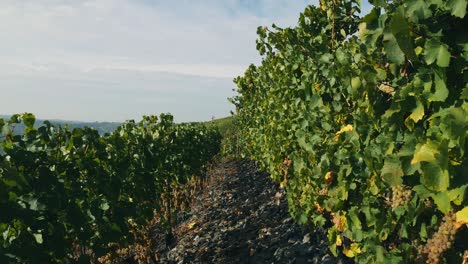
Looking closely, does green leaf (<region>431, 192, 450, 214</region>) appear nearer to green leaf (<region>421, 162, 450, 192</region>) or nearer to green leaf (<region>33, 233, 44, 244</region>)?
green leaf (<region>421, 162, 450, 192</region>)

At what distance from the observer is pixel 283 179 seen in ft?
27.9

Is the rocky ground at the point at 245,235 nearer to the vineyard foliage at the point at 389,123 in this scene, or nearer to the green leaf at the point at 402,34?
the vineyard foliage at the point at 389,123

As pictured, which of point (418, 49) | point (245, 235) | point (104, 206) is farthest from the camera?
point (245, 235)

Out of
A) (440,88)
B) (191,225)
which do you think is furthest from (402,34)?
(191,225)

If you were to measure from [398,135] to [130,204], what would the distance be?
3.72m

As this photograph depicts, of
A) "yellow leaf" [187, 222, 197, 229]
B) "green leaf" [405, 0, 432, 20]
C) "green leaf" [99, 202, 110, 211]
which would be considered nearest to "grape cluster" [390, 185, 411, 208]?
"green leaf" [405, 0, 432, 20]

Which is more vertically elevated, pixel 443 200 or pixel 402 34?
pixel 402 34

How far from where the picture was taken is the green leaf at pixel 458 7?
1.99 meters

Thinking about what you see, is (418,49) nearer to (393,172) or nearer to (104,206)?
(393,172)

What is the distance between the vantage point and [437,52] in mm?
2217

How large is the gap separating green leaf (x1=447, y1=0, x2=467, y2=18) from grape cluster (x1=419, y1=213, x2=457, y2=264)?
48.9 inches

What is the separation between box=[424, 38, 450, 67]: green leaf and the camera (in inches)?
86.0

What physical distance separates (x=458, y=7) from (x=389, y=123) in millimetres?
977

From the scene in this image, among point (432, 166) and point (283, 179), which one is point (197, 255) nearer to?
point (283, 179)
